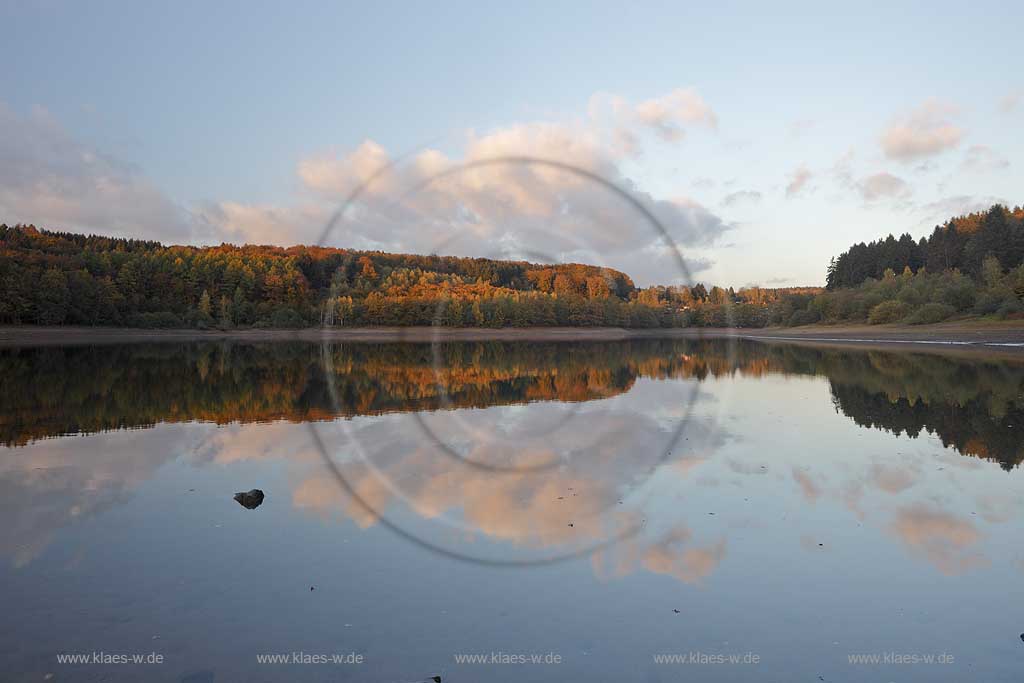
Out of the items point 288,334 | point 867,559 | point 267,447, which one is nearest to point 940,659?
point 867,559

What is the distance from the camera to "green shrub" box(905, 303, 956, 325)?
79.7 meters

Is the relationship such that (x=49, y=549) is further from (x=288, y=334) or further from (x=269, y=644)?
(x=288, y=334)

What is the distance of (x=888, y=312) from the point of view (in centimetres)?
8869

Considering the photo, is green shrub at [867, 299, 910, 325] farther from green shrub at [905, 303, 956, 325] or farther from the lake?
the lake

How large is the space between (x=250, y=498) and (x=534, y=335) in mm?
85362

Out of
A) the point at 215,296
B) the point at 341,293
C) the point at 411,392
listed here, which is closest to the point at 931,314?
the point at 341,293

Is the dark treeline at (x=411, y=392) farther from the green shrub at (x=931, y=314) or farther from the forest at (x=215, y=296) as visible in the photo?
the green shrub at (x=931, y=314)

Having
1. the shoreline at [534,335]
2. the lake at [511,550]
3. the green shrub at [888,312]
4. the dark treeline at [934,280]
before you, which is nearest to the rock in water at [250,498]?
the lake at [511,550]

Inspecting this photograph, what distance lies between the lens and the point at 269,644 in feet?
17.7

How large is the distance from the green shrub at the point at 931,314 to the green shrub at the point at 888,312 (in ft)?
16.9

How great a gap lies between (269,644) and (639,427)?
448 inches

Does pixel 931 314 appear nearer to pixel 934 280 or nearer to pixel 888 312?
pixel 888 312

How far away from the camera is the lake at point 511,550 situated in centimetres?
526

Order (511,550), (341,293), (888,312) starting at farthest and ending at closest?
(888,312), (341,293), (511,550)
